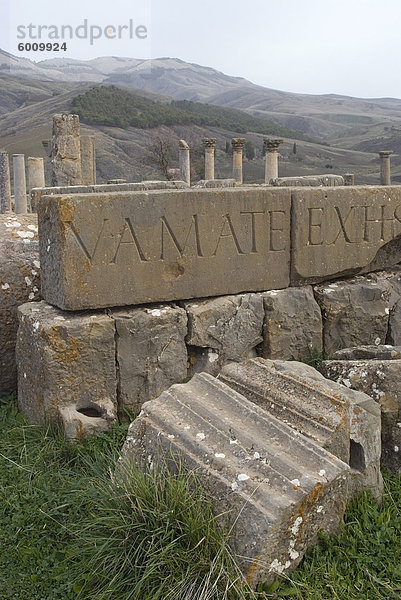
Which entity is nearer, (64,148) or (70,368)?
(70,368)

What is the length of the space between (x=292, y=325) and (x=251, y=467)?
2203 mm

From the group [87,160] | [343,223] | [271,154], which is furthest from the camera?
[271,154]

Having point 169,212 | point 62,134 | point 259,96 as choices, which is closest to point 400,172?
point 62,134

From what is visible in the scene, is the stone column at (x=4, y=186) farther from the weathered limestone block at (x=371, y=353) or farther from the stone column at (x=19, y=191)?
the weathered limestone block at (x=371, y=353)

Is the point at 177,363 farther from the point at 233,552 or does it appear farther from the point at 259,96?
the point at 259,96

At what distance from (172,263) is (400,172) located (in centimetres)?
4895

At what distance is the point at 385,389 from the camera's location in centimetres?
365

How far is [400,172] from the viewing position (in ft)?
163

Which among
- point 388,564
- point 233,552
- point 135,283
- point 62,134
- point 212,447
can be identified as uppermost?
point 62,134

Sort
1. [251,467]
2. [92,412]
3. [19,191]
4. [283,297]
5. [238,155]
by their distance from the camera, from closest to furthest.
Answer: [251,467]
[92,412]
[283,297]
[19,191]
[238,155]

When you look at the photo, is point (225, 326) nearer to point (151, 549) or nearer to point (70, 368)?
point (70, 368)

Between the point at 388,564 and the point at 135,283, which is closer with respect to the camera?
the point at 388,564

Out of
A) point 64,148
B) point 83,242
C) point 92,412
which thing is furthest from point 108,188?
point 64,148

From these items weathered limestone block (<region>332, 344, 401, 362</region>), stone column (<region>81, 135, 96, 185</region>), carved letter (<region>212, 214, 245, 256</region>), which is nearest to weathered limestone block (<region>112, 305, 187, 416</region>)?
carved letter (<region>212, 214, 245, 256</region>)
